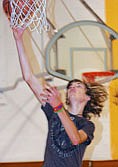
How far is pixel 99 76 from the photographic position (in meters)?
2.95

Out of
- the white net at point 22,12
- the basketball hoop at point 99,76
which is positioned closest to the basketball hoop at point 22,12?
the white net at point 22,12

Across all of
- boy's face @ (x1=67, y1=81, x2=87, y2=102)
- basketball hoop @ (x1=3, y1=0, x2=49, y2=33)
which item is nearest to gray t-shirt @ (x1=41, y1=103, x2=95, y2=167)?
boy's face @ (x1=67, y1=81, x2=87, y2=102)

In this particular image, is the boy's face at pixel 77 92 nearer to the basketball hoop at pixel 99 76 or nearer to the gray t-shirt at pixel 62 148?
the gray t-shirt at pixel 62 148

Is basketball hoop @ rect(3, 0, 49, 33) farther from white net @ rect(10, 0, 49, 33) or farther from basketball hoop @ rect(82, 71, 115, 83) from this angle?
basketball hoop @ rect(82, 71, 115, 83)

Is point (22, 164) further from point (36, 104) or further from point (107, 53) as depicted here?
point (107, 53)

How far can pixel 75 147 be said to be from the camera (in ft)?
5.71

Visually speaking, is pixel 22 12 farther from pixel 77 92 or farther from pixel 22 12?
pixel 77 92

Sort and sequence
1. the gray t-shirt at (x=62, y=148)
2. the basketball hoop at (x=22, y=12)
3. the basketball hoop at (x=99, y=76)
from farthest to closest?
the basketball hoop at (x=99, y=76) → the basketball hoop at (x=22, y=12) → the gray t-shirt at (x=62, y=148)

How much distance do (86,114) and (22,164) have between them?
1.21 m

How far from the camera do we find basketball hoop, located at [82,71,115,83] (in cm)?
291

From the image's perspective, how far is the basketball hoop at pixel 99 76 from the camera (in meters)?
2.91

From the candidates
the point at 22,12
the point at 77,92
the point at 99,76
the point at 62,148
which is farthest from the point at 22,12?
the point at 99,76

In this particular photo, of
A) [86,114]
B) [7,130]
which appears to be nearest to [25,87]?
[7,130]

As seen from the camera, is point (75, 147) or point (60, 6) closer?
point (75, 147)
